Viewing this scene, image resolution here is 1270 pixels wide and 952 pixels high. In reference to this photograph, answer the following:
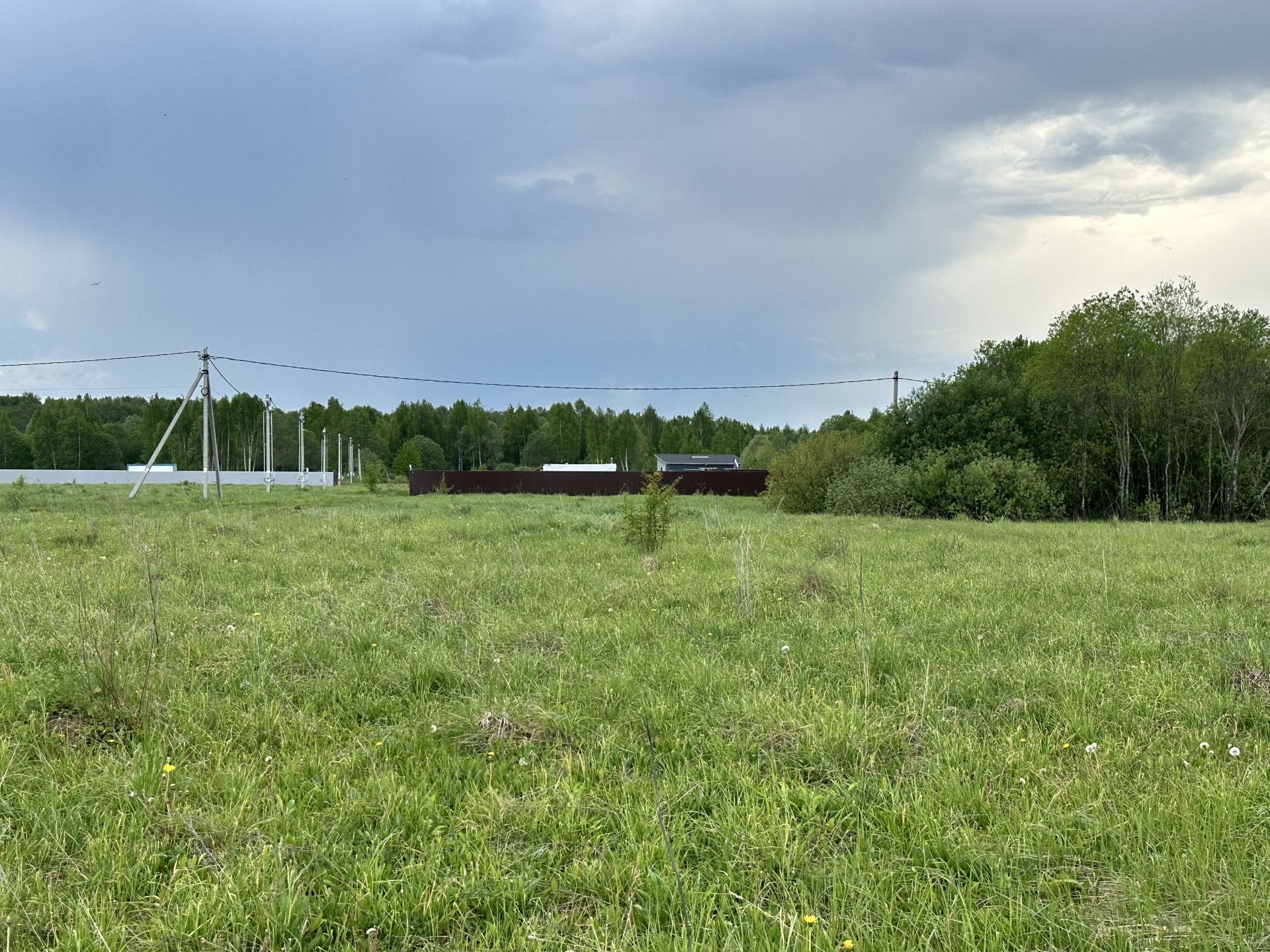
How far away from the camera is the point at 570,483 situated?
3997 cm

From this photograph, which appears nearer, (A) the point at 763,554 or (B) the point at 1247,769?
(B) the point at 1247,769

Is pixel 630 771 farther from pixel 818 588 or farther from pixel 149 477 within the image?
pixel 149 477

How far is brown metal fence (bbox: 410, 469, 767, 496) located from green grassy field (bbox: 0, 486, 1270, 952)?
3295 centimetres

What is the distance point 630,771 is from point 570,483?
3724 centimetres

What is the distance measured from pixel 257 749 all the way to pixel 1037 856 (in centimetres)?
318

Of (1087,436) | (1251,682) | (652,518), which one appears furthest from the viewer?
(1087,436)

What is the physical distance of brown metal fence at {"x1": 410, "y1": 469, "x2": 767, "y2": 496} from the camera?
39.2m

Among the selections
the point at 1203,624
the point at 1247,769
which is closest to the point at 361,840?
the point at 1247,769

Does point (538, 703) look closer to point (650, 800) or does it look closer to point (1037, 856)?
point (650, 800)

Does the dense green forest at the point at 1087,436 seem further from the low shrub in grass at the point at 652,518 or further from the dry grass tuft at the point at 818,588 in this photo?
the dry grass tuft at the point at 818,588

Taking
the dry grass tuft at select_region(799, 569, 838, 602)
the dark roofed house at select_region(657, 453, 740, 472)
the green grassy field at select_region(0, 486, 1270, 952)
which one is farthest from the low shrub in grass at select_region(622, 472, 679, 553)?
the dark roofed house at select_region(657, 453, 740, 472)

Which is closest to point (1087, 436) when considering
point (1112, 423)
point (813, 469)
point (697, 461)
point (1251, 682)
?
point (1112, 423)

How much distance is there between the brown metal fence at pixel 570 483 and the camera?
128 feet

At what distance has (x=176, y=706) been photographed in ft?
11.3
